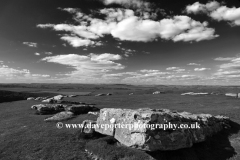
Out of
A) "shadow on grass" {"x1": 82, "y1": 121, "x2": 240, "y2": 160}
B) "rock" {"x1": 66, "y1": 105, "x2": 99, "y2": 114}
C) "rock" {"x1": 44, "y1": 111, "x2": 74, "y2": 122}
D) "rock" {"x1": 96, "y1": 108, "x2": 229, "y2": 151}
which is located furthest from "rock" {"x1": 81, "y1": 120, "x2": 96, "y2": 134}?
"rock" {"x1": 66, "y1": 105, "x2": 99, "y2": 114}

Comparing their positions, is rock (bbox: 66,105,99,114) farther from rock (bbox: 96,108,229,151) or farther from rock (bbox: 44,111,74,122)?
rock (bbox: 96,108,229,151)

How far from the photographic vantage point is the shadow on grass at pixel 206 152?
12.2 metres

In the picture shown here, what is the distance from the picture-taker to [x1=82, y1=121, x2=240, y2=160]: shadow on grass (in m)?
12.0

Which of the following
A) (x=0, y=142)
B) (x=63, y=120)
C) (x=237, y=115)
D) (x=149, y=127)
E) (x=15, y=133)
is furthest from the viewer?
(x=237, y=115)

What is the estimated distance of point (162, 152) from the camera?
1234 centimetres

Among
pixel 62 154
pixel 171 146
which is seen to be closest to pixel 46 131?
pixel 62 154

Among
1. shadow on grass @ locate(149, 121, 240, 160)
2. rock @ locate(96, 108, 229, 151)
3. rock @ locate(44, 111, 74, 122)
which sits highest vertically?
rock @ locate(96, 108, 229, 151)

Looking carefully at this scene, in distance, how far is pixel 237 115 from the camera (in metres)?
25.8

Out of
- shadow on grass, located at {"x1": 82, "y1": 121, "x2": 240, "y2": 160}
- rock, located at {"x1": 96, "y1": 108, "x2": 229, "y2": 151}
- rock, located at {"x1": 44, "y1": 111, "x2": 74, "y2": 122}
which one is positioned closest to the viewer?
rock, located at {"x1": 96, "y1": 108, "x2": 229, "y2": 151}

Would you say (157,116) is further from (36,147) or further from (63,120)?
(63,120)

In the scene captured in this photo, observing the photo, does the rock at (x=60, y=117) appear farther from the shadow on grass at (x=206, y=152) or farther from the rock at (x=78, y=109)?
the shadow on grass at (x=206, y=152)

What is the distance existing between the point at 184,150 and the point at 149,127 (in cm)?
431

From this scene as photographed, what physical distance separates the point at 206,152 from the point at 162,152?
4.59 metres

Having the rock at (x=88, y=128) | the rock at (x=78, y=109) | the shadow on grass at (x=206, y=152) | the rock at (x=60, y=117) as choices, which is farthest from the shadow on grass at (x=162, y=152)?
the rock at (x=78, y=109)
